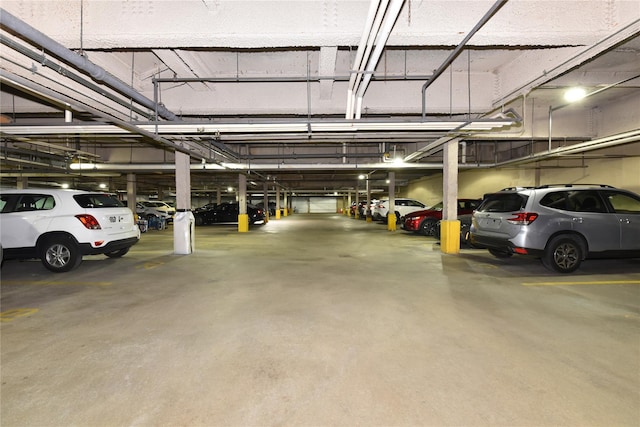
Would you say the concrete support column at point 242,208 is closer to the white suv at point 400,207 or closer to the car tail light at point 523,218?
the white suv at point 400,207

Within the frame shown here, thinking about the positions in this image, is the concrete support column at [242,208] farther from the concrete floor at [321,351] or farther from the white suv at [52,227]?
the concrete floor at [321,351]

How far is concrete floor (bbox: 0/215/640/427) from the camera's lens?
6.91 ft

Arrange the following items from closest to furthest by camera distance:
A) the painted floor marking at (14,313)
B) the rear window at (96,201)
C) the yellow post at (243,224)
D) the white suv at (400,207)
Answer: the painted floor marking at (14,313), the rear window at (96,201), the yellow post at (243,224), the white suv at (400,207)

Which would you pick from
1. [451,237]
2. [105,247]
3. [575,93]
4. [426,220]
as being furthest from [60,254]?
[426,220]

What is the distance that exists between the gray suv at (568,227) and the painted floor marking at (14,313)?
766 cm

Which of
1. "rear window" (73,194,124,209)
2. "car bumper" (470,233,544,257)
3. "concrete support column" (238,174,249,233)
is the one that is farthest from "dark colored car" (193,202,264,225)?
"car bumper" (470,233,544,257)

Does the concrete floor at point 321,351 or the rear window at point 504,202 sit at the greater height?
the rear window at point 504,202


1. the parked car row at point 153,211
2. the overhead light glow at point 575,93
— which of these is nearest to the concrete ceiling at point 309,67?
the overhead light glow at point 575,93

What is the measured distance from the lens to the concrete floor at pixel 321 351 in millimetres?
2105

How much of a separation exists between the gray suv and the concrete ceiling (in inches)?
60.1

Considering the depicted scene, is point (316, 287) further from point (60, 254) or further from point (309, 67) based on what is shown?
point (60, 254)

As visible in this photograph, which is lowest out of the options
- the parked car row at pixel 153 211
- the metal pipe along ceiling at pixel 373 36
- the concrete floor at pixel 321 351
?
the concrete floor at pixel 321 351

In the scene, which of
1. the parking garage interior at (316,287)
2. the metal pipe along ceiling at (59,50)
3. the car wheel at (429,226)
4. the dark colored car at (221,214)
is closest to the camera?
the parking garage interior at (316,287)

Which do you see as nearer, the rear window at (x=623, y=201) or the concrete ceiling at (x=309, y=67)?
the concrete ceiling at (x=309, y=67)
